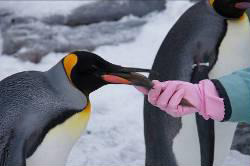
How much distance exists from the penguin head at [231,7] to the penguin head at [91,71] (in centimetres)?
75

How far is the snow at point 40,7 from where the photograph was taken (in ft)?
15.0

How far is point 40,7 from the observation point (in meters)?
4.68

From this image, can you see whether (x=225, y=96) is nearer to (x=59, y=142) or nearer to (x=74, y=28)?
(x=59, y=142)

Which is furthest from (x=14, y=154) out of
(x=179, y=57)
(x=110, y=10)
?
(x=110, y=10)

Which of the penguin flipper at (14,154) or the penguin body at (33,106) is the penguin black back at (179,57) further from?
the penguin flipper at (14,154)

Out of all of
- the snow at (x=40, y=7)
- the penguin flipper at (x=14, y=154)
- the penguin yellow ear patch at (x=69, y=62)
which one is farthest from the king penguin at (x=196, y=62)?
the snow at (x=40, y=7)

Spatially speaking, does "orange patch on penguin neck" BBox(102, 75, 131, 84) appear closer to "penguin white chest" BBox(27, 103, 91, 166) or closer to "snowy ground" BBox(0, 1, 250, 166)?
"penguin white chest" BBox(27, 103, 91, 166)

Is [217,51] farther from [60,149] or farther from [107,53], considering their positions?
[107,53]

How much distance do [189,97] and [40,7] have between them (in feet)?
11.2

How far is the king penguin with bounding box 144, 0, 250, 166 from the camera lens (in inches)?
83.0

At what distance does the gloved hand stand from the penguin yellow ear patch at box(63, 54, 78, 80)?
30cm

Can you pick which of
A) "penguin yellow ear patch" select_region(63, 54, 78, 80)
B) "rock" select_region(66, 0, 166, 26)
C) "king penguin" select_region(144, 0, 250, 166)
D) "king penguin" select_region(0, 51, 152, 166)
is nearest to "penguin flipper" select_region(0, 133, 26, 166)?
"king penguin" select_region(0, 51, 152, 166)

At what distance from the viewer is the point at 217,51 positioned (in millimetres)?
2133

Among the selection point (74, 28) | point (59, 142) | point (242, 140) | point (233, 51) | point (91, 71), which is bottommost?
point (74, 28)
